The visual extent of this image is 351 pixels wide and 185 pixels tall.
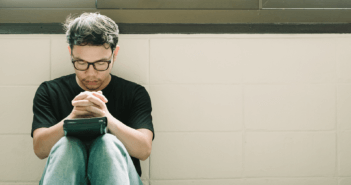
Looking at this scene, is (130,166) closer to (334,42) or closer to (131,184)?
(131,184)

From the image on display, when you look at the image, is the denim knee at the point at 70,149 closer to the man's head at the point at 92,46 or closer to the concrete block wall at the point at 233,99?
the man's head at the point at 92,46

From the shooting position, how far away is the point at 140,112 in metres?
1.35

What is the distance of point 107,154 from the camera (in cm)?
95

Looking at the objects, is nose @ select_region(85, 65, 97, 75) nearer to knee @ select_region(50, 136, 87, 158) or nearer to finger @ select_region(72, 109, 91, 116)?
finger @ select_region(72, 109, 91, 116)

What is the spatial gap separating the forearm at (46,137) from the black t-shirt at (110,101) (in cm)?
11

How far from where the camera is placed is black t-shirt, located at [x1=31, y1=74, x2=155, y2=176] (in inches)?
51.2

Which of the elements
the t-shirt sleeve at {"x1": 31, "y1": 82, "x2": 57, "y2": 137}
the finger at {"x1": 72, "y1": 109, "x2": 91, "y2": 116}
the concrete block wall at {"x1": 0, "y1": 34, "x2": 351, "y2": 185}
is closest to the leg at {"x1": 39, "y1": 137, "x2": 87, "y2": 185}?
the finger at {"x1": 72, "y1": 109, "x2": 91, "y2": 116}

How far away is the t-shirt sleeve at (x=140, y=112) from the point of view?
130 centimetres

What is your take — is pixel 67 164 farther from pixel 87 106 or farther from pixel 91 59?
pixel 91 59

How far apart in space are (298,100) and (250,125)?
1.22 feet

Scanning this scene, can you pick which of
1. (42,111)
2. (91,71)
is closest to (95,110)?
(91,71)

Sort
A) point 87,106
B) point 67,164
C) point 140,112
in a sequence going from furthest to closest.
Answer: point 140,112 < point 87,106 < point 67,164

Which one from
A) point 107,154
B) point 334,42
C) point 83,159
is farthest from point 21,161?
point 334,42

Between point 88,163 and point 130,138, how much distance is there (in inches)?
9.4
